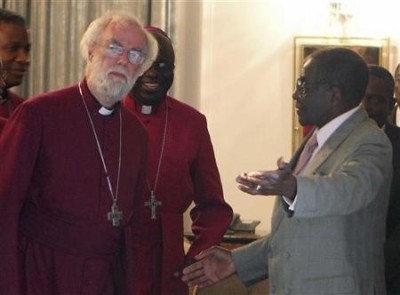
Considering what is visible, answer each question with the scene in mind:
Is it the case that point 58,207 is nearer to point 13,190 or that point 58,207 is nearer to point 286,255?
point 13,190

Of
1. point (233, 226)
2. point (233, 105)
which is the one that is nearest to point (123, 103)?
point (233, 226)

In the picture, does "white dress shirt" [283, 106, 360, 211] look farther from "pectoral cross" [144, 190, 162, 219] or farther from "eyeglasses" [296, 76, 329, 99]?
"pectoral cross" [144, 190, 162, 219]

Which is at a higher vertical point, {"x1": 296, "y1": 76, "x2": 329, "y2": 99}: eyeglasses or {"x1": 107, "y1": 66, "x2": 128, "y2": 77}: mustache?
{"x1": 107, "y1": 66, "x2": 128, "y2": 77}: mustache

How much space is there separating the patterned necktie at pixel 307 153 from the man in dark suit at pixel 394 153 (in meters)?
0.57

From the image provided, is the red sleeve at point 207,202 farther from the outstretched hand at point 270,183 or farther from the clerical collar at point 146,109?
the outstretched hand at point 270,183

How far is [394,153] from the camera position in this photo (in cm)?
410

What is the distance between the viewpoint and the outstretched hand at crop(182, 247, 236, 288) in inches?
147

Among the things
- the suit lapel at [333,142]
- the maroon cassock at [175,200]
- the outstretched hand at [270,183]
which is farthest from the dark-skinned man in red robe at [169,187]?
the outstretched hand at [270,183]

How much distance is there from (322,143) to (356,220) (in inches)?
11.8

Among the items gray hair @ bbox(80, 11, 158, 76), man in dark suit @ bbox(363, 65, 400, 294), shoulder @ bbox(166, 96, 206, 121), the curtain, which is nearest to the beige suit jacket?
man in dark suit @ bbox(363, 65, 400, 294)

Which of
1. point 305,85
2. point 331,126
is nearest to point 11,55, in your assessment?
point 305,85

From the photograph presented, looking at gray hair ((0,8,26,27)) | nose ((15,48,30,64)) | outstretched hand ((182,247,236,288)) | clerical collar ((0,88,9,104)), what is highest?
gray hair ((0,8,26,27))

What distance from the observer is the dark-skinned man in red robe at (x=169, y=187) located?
162 inches

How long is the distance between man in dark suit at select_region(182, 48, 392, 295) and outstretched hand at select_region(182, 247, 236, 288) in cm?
37
